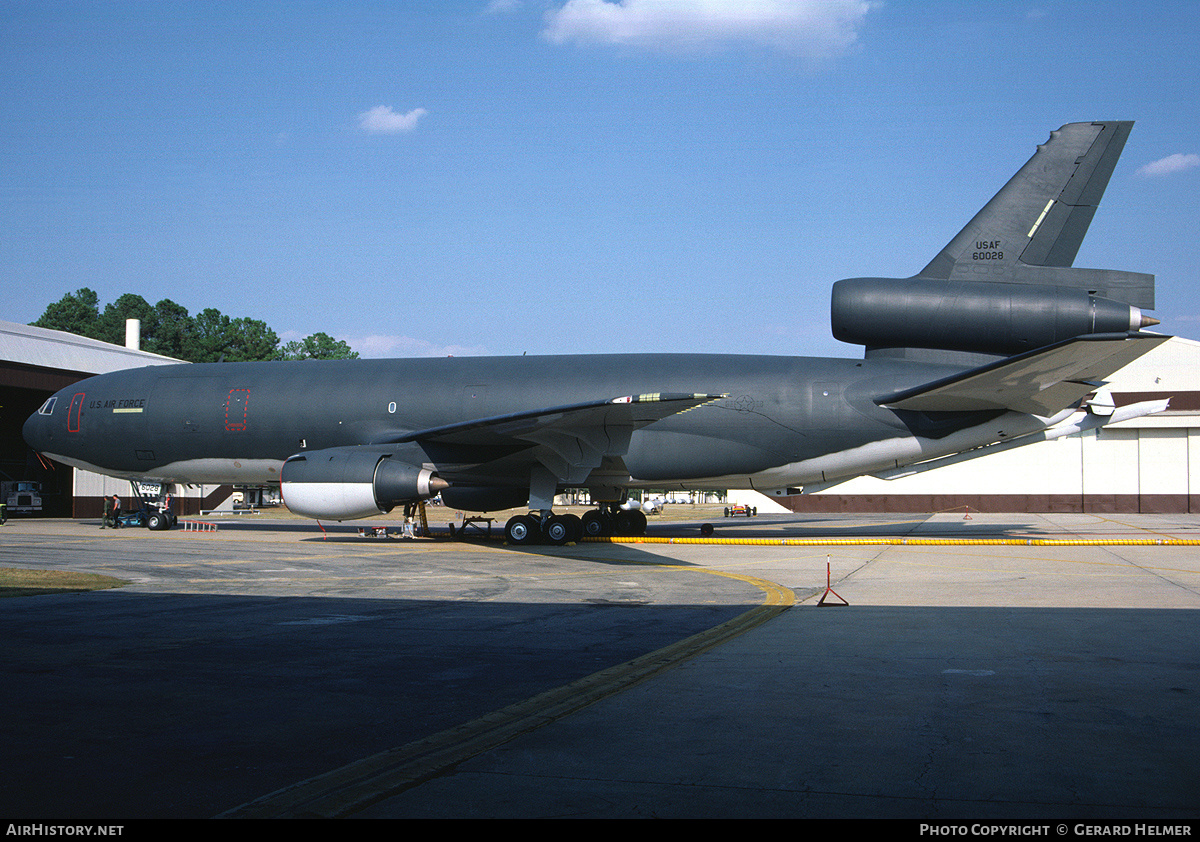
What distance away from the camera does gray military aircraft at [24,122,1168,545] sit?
57.3ft

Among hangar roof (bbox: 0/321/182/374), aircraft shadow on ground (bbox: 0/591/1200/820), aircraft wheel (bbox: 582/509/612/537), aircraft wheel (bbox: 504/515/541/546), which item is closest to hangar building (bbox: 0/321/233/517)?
hangar roof (bbox: 0/321/182/374)

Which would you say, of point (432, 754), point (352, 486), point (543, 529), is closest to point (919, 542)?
point (543, 529)

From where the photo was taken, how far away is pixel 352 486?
18219 mm

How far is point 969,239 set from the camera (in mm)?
18562

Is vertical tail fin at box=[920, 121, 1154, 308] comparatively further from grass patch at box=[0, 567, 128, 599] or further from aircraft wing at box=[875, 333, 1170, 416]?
grass patch at box=[0, 567, 128, 599]

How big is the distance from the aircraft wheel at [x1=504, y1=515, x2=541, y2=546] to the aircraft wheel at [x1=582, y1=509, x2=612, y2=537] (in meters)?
3.01

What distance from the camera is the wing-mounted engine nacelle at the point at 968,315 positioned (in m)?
17.0

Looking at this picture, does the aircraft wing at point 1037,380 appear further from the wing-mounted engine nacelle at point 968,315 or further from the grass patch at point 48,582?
the grass patch at point 48,582

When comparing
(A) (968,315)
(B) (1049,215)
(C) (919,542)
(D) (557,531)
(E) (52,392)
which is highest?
(B) (1049,215)

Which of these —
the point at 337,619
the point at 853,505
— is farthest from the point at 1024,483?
the point at 337,619

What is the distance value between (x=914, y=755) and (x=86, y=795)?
12.4 ft

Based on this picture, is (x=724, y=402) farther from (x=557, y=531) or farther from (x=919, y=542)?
(x=919, y=542)

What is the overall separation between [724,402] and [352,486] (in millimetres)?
8159
